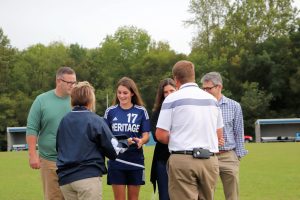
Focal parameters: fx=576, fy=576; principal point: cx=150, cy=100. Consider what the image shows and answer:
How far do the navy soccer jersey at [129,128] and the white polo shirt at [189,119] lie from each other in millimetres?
1432

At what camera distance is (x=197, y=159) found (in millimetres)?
6461

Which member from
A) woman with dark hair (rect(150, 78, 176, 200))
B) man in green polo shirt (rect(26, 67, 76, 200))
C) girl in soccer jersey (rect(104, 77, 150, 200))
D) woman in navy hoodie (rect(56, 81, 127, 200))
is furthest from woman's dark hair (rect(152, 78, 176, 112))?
woman in navy hoodie (rect(56, 81, 127, 200))

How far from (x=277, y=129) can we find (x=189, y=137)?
64575 mm

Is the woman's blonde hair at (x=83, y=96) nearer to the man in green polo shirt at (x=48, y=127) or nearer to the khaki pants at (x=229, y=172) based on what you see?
the man in green polo shirt at (x=48, y=127)

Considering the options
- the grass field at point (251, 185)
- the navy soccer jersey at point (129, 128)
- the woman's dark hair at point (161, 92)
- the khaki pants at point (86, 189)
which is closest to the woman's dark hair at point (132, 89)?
the navy soccer jersey at point (129, 128)

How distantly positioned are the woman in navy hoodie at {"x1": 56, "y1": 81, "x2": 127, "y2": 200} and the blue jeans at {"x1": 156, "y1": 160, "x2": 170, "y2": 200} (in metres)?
1.73

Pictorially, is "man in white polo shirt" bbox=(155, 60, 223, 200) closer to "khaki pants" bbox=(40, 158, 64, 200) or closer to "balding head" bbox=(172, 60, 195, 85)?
"balding head" bbox=(172, 60, 195, 85)

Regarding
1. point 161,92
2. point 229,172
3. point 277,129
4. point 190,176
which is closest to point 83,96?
point 190,176

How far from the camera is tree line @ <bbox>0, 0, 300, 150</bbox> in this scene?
239 ft

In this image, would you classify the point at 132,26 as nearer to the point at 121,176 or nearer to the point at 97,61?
the point at 97,61

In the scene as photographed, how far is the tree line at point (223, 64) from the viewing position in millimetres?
72750

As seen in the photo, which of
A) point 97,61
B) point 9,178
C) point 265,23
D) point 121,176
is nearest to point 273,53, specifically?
point 265,23

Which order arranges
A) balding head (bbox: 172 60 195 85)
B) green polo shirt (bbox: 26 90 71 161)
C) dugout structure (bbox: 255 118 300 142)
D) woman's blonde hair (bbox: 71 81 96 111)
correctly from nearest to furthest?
1. woman's blonde hair (bbox: 71 81 96 111)
2. balding head (bbox: 172 60 195 85)
3. green polo shirt (bbox: 26 90 71 161)
4. dugout structure (bbox: 255 118 300 142)

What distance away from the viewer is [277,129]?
69250 mm
